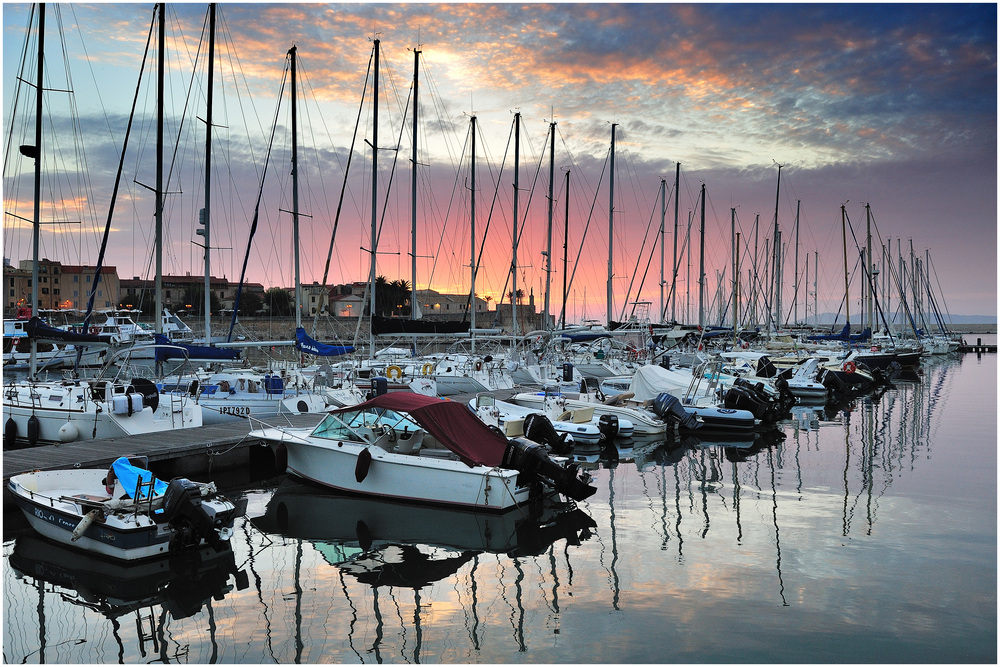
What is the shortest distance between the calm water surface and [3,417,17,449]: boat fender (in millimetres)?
8316

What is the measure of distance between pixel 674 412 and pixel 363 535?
14052mm

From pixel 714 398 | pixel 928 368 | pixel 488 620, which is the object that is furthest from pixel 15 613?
pixel 928 368

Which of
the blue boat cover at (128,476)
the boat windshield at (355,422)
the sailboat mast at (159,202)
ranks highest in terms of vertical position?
the sailboat mast at (159,202)

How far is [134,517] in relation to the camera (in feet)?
33.7

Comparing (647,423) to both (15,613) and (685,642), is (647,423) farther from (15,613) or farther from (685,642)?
(15,613)

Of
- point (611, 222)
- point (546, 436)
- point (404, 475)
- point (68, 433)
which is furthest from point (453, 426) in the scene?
point (611, 222)

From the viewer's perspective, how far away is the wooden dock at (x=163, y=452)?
529 inches

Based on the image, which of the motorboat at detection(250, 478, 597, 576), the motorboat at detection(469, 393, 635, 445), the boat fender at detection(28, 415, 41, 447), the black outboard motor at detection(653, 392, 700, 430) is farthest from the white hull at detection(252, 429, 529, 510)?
the black outboard motor at detection(653, 392, 700, 430)

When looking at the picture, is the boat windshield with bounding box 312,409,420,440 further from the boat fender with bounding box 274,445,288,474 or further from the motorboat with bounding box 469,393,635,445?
the motorboat with bounding box 469,393,635,445

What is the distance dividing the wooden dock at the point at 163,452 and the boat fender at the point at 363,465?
3.43 metres

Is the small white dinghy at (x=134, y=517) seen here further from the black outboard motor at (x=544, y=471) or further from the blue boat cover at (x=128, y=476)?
the black outboard motor at (x=544, y=471)

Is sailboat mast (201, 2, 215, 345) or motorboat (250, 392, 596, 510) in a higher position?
sailboat mast (201, 2, 215, 345)

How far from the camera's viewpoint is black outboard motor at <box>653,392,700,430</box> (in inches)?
918

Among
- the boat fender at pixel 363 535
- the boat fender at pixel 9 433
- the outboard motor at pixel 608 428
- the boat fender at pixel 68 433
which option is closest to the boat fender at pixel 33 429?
the boat fender at pixel 9 433
